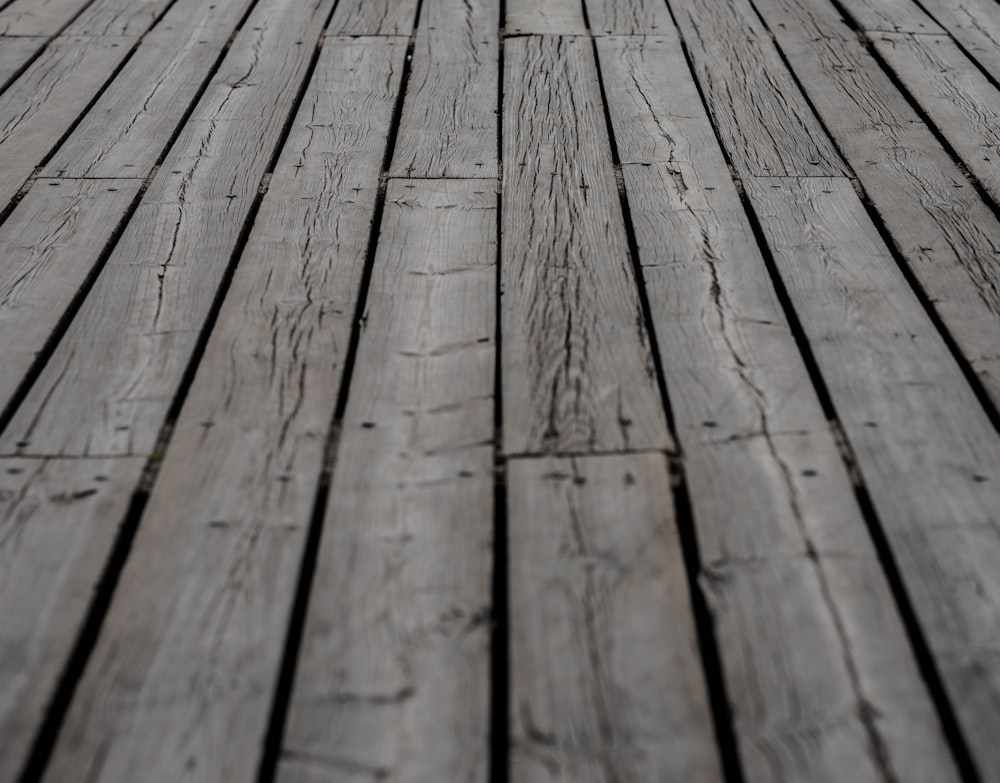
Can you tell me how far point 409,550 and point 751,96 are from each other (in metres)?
1.52

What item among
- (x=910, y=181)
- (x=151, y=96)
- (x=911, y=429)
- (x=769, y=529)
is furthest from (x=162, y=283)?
(x=910, y=181)

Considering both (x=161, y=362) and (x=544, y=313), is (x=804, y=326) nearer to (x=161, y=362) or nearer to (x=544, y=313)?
(x=544, y=313)

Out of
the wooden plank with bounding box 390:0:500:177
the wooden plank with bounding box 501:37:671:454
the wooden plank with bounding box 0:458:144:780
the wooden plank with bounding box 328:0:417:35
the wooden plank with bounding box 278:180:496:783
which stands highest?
the wooden plank with bounding box 328:0:417:35

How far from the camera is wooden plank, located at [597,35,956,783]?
3.19 feet

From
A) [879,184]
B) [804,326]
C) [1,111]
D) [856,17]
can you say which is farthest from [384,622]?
[856,17]

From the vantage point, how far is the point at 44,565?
1.16 m

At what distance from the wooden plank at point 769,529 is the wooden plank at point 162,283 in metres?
0.68

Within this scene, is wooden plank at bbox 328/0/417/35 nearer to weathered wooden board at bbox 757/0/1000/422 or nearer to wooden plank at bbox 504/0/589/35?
wooden plank at bbox 504/0/589/35

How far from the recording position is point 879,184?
6.37ft

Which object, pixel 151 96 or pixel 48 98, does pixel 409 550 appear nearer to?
pixel 151 96

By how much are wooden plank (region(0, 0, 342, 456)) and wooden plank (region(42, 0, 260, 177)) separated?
0.05 m

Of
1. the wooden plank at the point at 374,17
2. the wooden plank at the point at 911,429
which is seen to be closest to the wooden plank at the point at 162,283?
A: the wooden plank at the point at 374,17

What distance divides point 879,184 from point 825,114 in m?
0.34

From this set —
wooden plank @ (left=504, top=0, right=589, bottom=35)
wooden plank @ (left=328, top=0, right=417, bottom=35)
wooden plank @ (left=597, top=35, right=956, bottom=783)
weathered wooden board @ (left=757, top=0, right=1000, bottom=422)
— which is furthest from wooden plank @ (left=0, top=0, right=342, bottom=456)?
weathered wooden board @ (left=757, top=0, right=1000, bottom=422)
